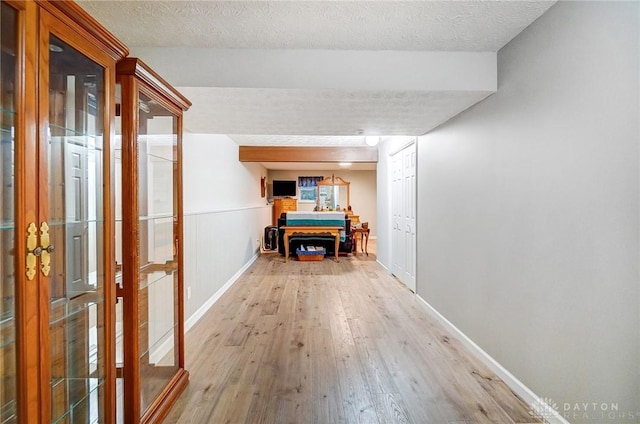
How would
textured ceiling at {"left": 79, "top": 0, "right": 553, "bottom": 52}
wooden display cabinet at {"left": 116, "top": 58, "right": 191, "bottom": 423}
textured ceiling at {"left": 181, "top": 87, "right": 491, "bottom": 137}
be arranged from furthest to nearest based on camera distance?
textured ceiling at {"left": 181, "top": 87, "right": 491, "bottom": 137} → textured ceiling at {"left": 79, "top": 0, "right": 553, "bottom": 52} → wooden display cabinet at {"left": 116, "top": 58, "right": 191, "bottom": 423}

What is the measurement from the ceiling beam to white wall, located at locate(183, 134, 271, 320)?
24.6 inches

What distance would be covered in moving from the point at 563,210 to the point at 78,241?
89.0 inches

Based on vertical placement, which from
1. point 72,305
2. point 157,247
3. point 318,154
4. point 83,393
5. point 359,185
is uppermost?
point 318,154

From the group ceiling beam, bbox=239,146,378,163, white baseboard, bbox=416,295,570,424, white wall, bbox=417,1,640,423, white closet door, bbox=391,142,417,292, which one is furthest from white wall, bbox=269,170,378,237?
white wall, bbox=417,1,640,423

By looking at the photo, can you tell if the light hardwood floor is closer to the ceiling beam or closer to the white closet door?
the white closet door

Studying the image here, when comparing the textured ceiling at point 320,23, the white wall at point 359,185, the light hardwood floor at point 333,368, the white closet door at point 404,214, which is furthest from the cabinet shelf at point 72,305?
the white wall at point 359,185

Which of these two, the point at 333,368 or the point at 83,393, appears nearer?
the point at 83,393

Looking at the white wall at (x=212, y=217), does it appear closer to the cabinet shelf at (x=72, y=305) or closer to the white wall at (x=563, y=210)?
the cabinet shelf at (x=72, y=305)

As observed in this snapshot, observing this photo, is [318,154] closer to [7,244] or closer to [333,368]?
[333,368]

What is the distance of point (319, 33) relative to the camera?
1.92m

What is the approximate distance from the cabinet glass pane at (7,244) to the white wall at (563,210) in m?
2.19

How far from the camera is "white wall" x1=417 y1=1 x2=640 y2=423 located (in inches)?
51.3

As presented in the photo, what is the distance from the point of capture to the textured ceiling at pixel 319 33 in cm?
167

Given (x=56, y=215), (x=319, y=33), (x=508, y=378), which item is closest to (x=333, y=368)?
(x=508, y=378)
